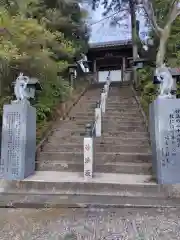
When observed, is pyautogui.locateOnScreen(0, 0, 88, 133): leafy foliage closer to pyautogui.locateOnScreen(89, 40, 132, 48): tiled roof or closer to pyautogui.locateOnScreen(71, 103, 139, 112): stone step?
pyautogui.locateOnScreen(71, 103, 139, 112): stone step

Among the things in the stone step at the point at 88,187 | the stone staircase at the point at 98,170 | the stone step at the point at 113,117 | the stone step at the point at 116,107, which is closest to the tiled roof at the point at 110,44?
the stone step at the point at 116,107

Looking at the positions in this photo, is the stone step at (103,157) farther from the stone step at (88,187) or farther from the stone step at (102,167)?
the stone step at (88,187)

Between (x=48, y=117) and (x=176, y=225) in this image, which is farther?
(x=48, y=117)

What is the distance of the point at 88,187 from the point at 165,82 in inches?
119

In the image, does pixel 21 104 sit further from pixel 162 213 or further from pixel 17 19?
pixel 162 213

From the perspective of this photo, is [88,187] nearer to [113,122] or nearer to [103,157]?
[103,157]

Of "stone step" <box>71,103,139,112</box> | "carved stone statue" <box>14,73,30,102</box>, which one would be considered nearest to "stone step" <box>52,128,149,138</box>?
"stone step" <box>71,103,139,112</box>

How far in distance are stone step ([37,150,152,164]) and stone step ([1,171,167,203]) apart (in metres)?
1.20

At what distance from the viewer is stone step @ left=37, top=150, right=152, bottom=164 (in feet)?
25.8

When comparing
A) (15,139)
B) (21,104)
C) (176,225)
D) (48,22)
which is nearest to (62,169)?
(15,139)

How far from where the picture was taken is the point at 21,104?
680cm

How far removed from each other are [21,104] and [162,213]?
162 inches

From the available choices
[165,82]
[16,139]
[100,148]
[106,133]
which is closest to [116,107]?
[106,133]

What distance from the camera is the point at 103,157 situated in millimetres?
8000
